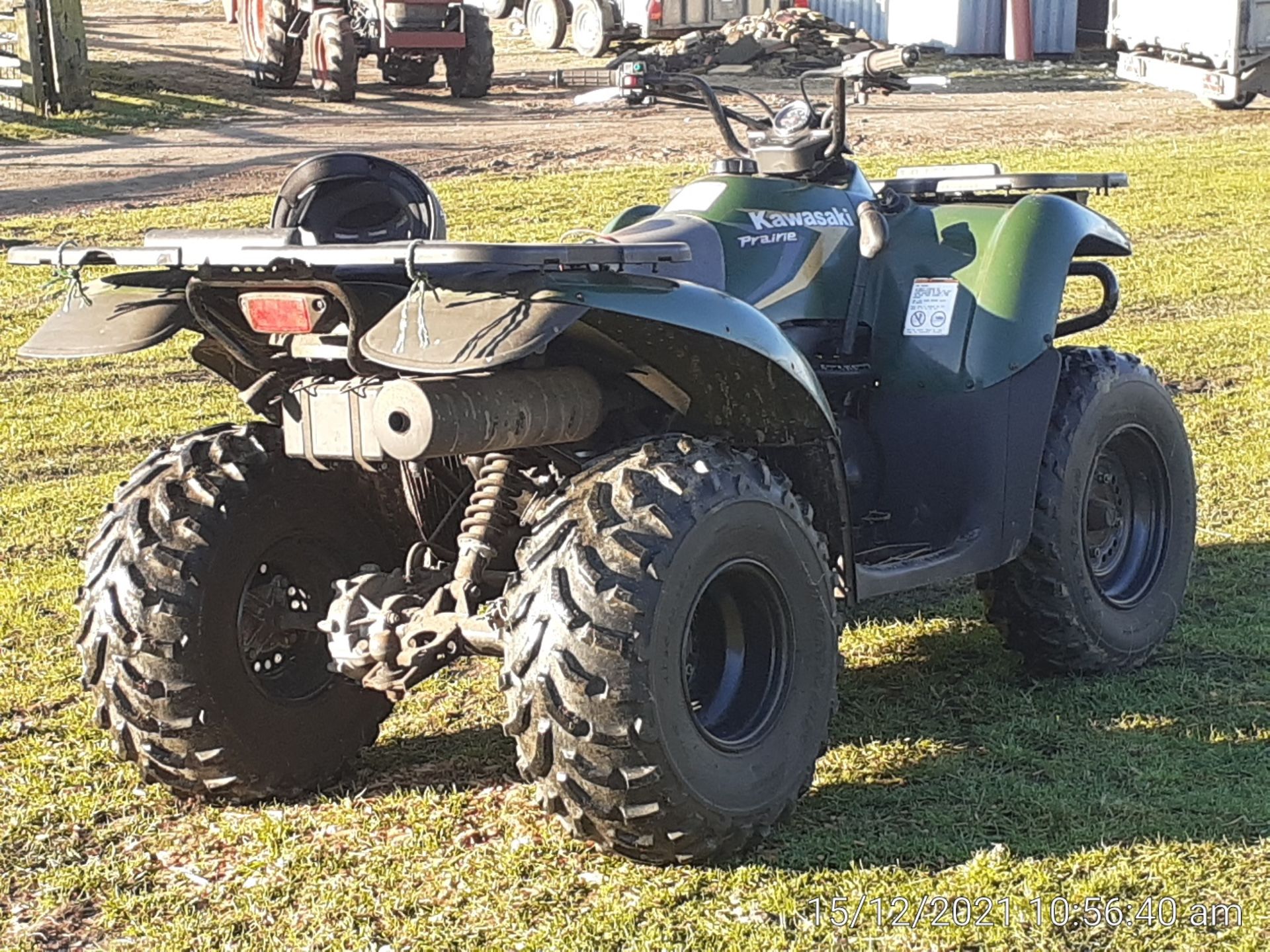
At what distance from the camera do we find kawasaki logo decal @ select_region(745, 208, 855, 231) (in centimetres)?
518

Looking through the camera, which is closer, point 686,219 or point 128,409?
point 686,219

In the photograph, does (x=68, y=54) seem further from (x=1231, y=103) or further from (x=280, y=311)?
(x=280, y=311)

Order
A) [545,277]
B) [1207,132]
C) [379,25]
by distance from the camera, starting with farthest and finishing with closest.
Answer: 1. [379,25]
2. [1207,132]
3. [545,277]

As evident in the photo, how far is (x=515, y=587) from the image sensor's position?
404 cm

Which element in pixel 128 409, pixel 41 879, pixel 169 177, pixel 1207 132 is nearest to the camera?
pixel 41 879

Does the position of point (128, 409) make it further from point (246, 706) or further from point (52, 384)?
point (246, 706)

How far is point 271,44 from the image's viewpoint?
2417 cm

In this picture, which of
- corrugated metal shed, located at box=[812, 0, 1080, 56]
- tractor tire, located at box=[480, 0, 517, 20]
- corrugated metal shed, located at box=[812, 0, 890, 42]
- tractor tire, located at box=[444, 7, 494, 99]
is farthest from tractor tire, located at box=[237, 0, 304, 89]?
corrugated metal shed, located at box=[812, 0, 890, 42]

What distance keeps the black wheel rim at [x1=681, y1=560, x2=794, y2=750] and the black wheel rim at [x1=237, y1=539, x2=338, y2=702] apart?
1032 millimetres

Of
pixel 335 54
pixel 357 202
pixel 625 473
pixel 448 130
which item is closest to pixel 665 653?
pixel 625 473

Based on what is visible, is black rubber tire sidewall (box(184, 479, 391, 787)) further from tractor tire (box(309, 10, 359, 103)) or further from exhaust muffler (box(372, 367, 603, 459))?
tractor tire (box(309, 10, 359, 103))

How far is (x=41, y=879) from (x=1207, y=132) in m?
19.6

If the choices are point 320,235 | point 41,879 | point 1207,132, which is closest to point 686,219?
point 320,235

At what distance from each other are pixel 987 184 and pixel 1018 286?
1.76ft
